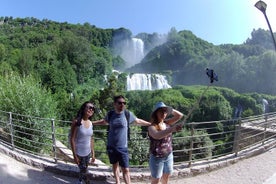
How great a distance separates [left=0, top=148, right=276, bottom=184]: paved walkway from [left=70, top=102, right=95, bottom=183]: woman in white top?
101cm

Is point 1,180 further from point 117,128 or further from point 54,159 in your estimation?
point 117,128

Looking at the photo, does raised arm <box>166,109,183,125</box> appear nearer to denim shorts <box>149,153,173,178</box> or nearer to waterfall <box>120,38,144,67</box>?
denim shorts <box>149,153,173,178</box>

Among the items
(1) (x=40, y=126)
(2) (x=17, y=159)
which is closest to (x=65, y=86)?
(1) (x=40, y=126)

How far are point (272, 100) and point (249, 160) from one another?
7344cm

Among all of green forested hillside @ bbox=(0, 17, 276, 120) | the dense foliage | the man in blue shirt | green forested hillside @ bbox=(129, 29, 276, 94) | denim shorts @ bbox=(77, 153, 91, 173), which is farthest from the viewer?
green forested hillside @ bbox=(129, 29, 276, 94)

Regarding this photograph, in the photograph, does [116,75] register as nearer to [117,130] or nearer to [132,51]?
[132,51]

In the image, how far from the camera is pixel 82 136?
4.72 m

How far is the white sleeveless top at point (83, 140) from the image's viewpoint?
4.70 metres

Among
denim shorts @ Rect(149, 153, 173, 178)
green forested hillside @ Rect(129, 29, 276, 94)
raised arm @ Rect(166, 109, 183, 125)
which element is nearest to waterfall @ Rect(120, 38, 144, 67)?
green forested hillside @ Rect(129, 29, 276, 94)

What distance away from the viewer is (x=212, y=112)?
66188mm

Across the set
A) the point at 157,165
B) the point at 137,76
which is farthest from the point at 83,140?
the point at 137,76

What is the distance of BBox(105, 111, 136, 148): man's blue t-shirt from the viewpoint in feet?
15.2

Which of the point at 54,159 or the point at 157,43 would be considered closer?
the point at 54,159

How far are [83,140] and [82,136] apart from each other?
0.24 ft
